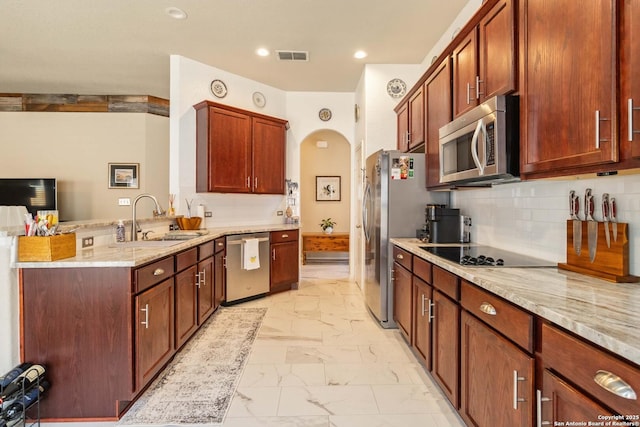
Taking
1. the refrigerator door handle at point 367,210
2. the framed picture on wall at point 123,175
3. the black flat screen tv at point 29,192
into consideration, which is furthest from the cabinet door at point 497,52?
the black flat screen tv at point 29,192

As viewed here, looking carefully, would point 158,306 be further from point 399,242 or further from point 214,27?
point 214,27

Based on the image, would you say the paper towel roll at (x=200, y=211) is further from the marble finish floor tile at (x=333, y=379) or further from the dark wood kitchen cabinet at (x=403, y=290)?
the dark wood kitchen cabinet at (x=403, y=290)

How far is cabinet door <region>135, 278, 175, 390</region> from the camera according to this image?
75.8 inches

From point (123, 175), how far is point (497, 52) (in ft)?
17.6

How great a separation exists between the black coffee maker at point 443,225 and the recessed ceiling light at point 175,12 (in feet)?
9.30

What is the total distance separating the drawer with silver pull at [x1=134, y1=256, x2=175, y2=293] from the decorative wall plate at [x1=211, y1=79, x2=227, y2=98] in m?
2.67

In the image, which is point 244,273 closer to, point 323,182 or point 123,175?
point 123,175

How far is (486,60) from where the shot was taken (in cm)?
198

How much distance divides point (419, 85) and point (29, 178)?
18.7 ft

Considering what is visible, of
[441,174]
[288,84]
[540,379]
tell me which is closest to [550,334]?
[540,379]

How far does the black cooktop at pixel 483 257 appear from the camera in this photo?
1753 mm

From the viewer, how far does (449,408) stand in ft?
6.38

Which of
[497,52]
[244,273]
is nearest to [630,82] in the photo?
[497,52]

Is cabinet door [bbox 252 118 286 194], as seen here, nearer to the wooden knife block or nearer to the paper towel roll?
the paper towel roll
